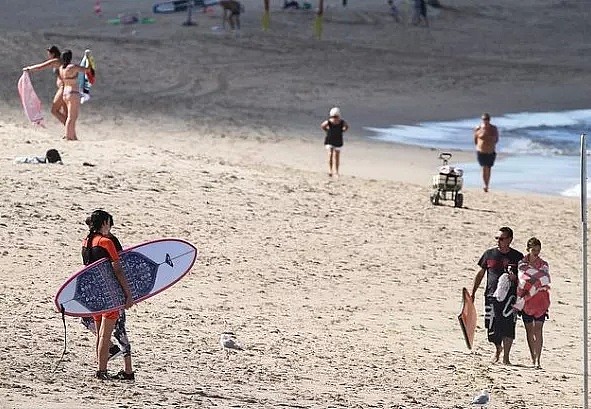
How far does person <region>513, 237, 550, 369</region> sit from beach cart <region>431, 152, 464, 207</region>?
25.6ft

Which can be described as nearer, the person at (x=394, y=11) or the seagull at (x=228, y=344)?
the seagull at (x=228, y=344)

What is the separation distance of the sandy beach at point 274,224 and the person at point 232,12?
3.00ft

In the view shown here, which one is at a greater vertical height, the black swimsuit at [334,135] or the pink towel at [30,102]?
the pink towel at [30,102]

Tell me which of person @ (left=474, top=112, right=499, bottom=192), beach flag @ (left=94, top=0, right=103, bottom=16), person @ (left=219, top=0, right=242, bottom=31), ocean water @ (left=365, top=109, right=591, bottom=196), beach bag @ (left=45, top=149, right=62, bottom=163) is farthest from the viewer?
beach flag @ (left=94, top=0, right=103, bottom=16)

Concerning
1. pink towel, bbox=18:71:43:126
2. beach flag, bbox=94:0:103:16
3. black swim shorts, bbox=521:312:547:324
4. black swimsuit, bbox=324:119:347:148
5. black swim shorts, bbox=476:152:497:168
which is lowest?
black swim shorts, bbox=521:312:547:324

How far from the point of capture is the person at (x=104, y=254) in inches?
399

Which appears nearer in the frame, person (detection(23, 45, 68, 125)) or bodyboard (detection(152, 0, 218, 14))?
person (detection(23, 45, 68, 125))

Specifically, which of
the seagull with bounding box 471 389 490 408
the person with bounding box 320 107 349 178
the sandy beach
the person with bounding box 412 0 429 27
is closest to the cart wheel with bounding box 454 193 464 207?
the sandy beach

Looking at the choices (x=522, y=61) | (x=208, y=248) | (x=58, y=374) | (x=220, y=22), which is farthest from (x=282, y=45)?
(x=58, y=374)

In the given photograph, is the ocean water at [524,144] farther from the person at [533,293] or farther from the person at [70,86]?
the person at [533,293]

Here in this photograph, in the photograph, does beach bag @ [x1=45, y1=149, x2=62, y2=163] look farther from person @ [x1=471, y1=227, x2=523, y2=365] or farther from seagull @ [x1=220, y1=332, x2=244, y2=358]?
person @ [x1=471, y1=227, x2=523, y2=365]

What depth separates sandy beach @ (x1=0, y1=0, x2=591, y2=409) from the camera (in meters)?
11.4


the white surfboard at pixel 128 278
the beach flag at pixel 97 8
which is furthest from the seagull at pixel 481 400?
the beach flag at pixel 97 8

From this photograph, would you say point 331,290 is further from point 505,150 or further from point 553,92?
point 553,92
